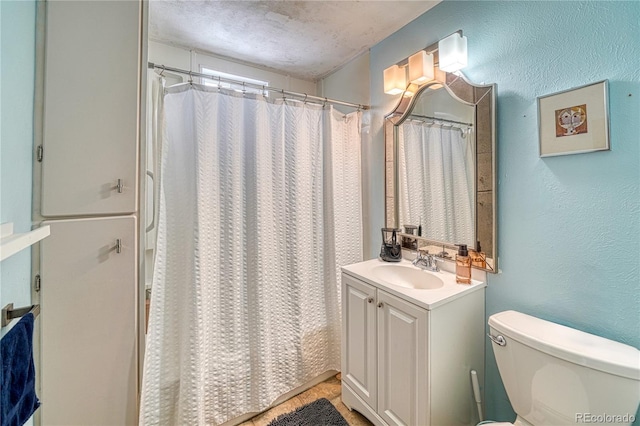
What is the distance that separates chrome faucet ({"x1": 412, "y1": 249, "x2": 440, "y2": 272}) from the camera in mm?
1588

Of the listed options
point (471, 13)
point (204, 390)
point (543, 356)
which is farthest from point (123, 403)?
point (471, 13)

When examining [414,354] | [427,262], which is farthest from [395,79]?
[414,354]

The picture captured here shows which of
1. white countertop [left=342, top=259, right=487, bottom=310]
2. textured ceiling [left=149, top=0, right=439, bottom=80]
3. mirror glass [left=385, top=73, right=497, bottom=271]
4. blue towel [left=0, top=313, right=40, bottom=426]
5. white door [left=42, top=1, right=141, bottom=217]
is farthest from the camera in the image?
textured ceiling [left=149, top=0, right=439, bottom=80]

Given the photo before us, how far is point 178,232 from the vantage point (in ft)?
4.67

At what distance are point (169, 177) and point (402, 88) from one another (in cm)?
149

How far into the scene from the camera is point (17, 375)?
73cm

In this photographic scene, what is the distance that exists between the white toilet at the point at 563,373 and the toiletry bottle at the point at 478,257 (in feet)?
0.94

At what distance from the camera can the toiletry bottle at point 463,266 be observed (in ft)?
4.46

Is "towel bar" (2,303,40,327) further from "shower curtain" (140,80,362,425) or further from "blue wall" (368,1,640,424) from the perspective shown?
"blue wall" (368,1,640,424)

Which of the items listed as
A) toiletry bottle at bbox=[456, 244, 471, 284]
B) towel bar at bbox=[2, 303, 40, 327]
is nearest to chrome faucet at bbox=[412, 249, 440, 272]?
toiletry bottle at bbox=[456, 244, 471, 284]

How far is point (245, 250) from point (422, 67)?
1.49m

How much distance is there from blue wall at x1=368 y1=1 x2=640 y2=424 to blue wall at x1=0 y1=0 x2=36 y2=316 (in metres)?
1.84

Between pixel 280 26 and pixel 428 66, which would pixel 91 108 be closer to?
pixel 280 26

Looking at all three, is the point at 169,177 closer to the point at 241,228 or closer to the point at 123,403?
the point at 241,228
